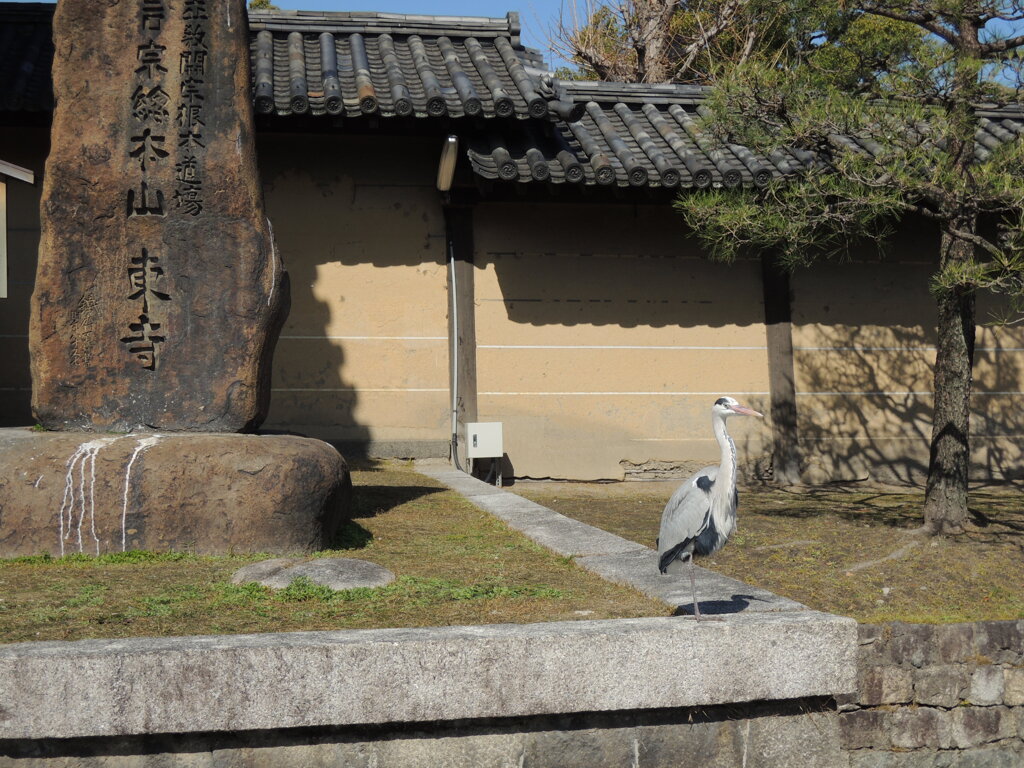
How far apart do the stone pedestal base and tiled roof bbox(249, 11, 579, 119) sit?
4563 mm

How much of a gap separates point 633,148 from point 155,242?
544cm

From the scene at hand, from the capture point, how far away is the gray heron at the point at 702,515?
143 inches

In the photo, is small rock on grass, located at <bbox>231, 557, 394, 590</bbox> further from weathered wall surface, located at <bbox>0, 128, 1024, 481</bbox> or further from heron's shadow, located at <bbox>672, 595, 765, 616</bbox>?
weathered wall surface, located at <bbox>0, 128, 1024, 481</bbox>

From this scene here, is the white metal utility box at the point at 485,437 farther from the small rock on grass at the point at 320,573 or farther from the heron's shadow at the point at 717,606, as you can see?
the heron's shadow at the point at 717,606

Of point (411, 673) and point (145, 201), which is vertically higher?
point (145, 201)

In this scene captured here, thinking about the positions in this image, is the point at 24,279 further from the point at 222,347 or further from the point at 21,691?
the point at 21,691

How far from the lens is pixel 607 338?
392 inches

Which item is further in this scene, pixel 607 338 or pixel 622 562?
pixel 607 338

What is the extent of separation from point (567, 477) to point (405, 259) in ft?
8.63

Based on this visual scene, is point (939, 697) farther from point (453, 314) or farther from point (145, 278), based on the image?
point (453, 314)

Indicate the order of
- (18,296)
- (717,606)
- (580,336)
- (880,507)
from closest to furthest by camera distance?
(717,606) < (880,507) < (18,296) < (580,336)

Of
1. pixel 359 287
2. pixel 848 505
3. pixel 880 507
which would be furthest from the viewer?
pixel 359 287

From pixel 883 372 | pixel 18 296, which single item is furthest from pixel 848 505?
pixel 18 296

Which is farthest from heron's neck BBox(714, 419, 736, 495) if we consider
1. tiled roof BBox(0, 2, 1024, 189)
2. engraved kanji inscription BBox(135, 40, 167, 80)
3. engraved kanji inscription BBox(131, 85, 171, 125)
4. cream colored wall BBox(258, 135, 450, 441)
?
cream colored wall BBox(258, 135, 450, 441)
